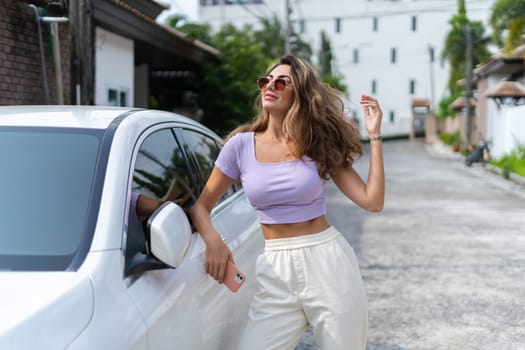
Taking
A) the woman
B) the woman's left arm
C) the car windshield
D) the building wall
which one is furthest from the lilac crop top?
the building wall

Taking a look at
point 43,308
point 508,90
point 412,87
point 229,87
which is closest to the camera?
point 43,308

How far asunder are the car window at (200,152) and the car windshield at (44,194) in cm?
95

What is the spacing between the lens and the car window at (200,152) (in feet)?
12.0

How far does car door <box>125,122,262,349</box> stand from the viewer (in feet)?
7.75

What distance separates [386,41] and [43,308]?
65276 mm

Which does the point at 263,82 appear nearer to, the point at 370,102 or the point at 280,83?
the point at 280,83

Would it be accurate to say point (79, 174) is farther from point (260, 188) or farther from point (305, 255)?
point (305, 255)

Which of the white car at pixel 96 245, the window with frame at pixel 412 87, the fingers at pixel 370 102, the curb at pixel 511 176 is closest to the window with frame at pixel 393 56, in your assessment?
A: the window with frame at pixel 412 87

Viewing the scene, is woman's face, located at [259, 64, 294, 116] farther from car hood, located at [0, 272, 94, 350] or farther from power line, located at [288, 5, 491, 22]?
power line, located at [288, 5, 491, 22]

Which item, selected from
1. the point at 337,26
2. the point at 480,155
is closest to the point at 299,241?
the point at 480,155

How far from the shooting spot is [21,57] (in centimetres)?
980

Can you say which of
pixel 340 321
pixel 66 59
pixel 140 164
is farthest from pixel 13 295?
pixel 66 59

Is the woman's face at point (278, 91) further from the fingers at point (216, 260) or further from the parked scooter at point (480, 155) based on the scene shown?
the parked scooter at point (480, 155)

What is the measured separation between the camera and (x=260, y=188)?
110 inches
